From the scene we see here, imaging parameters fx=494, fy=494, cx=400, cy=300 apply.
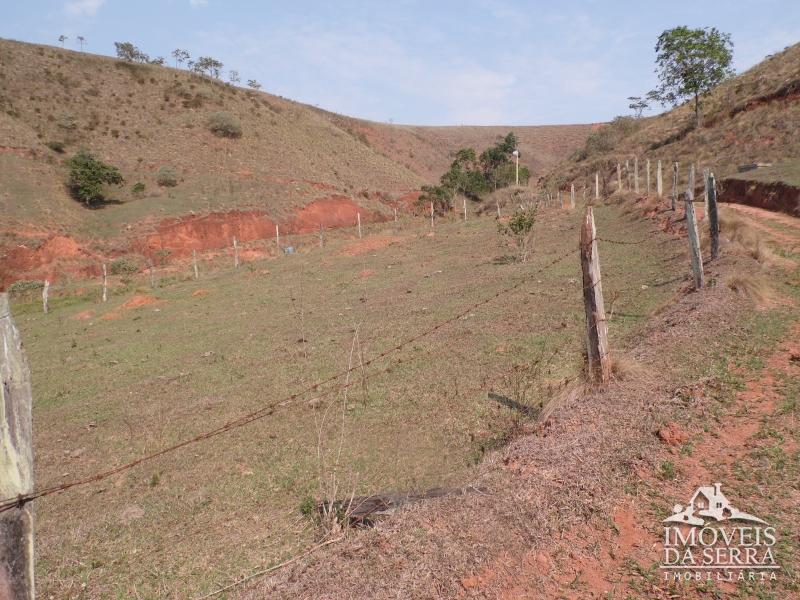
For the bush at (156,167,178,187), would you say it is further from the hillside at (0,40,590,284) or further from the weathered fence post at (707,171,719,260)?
the weathered fence post at (707,171,719,260)

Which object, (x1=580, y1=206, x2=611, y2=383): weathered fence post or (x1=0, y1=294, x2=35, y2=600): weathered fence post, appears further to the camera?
(x1=580, y1=206, x2=611, y2=383): weathered fence post

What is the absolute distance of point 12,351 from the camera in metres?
2.25

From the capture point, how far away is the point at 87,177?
3684 centimetres

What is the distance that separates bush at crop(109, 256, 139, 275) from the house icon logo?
32.2m

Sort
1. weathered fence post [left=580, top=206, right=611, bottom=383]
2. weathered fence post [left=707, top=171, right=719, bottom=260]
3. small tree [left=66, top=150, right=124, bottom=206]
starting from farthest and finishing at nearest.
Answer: small tree [left=66, top=150, right=124, bottom=206] < weathered fence post [left=707, top=171, right=719, bottom=260] < weathered fence post [left=580, top=206, right=611, bottom=383]

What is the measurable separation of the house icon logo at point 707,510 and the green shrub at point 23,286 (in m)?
30.7

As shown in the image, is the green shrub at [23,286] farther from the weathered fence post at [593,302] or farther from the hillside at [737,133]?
the hillside at [737,133]

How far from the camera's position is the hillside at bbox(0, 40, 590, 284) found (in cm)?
3359

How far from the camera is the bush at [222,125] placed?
5059 cm

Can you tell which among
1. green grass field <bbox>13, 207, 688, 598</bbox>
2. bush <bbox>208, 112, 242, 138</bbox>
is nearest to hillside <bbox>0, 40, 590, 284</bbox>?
bush <bbox>208, 112, 242, 138</bbox>

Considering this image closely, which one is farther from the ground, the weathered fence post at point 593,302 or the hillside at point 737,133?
the hillside at point 737,133

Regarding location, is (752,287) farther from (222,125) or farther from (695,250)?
(222,125)

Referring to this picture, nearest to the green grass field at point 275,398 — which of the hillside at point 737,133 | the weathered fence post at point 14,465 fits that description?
the weathered fence post at point 14,465

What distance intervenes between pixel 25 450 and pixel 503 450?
4.21 meters
